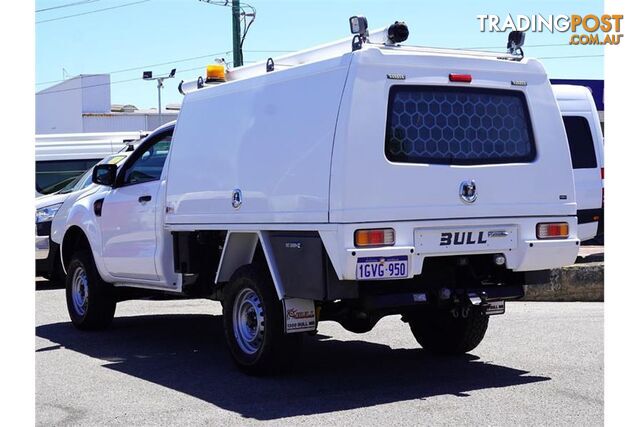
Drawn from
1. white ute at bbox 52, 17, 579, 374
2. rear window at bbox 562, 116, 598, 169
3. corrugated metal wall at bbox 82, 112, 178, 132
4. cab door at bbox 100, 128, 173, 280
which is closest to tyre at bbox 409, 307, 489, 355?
white ute at bbox 52, 17, 579, 374

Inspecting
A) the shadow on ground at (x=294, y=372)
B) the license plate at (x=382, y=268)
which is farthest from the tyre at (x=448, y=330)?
the license plate at (x=382, y=268)

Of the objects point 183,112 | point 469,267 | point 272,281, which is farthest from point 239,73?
point 469,267

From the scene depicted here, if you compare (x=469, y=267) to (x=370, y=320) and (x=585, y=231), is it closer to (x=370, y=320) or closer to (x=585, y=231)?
(x=370, y=320)

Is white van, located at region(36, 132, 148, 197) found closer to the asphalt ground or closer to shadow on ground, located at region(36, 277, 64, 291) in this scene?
shadow on ground, located at region(36, 277, 64, 291)

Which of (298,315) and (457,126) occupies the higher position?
(457,126)

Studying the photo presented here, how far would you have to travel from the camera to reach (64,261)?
1173cm

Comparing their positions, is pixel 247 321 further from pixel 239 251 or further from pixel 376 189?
pixel 376 189

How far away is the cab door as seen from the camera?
989 centimetres

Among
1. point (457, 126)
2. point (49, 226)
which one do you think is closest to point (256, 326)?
point (457, 126)

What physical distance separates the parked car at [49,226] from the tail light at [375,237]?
8.20 m

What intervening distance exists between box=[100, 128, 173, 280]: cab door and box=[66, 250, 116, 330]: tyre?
1.28 feet

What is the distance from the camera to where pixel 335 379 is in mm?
8109

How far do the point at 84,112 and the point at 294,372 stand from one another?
50175 millimetres

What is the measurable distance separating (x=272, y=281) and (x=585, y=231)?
736 centimetres
